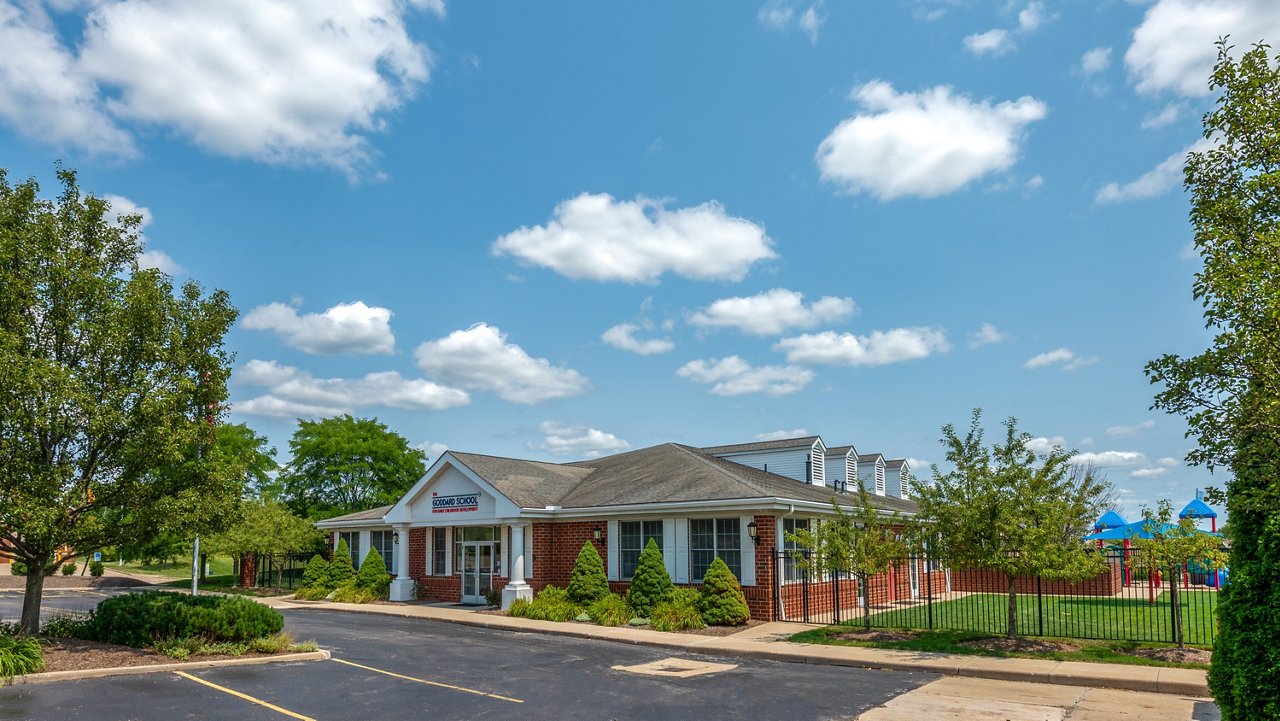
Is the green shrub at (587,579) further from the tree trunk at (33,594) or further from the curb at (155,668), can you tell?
the tree trunk at (33,594)

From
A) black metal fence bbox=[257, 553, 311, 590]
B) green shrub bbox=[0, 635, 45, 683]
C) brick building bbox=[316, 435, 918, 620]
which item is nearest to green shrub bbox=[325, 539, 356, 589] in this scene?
brick building bbox=[316, 435, 918, 620]

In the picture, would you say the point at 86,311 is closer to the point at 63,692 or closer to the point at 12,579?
the point at 63,692

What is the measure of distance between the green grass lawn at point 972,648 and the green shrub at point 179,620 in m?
11.3

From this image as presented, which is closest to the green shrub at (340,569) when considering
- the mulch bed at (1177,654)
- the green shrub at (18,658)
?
the green shrub at (18,658)

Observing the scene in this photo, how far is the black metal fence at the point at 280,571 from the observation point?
36312 mm

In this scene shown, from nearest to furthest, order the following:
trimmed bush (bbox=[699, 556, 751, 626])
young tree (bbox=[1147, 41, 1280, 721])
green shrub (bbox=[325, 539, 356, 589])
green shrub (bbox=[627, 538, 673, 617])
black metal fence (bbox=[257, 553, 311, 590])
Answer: young tree (bbox=[1147, 41, 1280, 721]) → trimmed bush (bbox=[699, 556, 751, 626]) → green shrub (bbox=[627, 538, 673, 617]) → green shrub (bbox=[325, 539, 356, 589]) → black metal fence (bbox=[257, 553, 311, 590])

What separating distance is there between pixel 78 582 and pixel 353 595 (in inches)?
838

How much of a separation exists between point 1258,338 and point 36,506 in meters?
17.6

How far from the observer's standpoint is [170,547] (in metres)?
32.9

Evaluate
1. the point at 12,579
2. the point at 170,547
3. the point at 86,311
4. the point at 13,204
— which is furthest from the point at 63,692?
the point at 12,579

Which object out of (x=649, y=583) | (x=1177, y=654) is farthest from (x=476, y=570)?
(x=1177, y=654)

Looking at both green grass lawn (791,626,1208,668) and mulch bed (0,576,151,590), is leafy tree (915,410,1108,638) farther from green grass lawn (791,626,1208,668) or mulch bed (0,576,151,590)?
mulch bed (0,576,151,590)

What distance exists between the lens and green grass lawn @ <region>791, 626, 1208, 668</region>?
49.7 ft

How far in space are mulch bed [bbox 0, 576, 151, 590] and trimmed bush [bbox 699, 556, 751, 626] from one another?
3305cm
